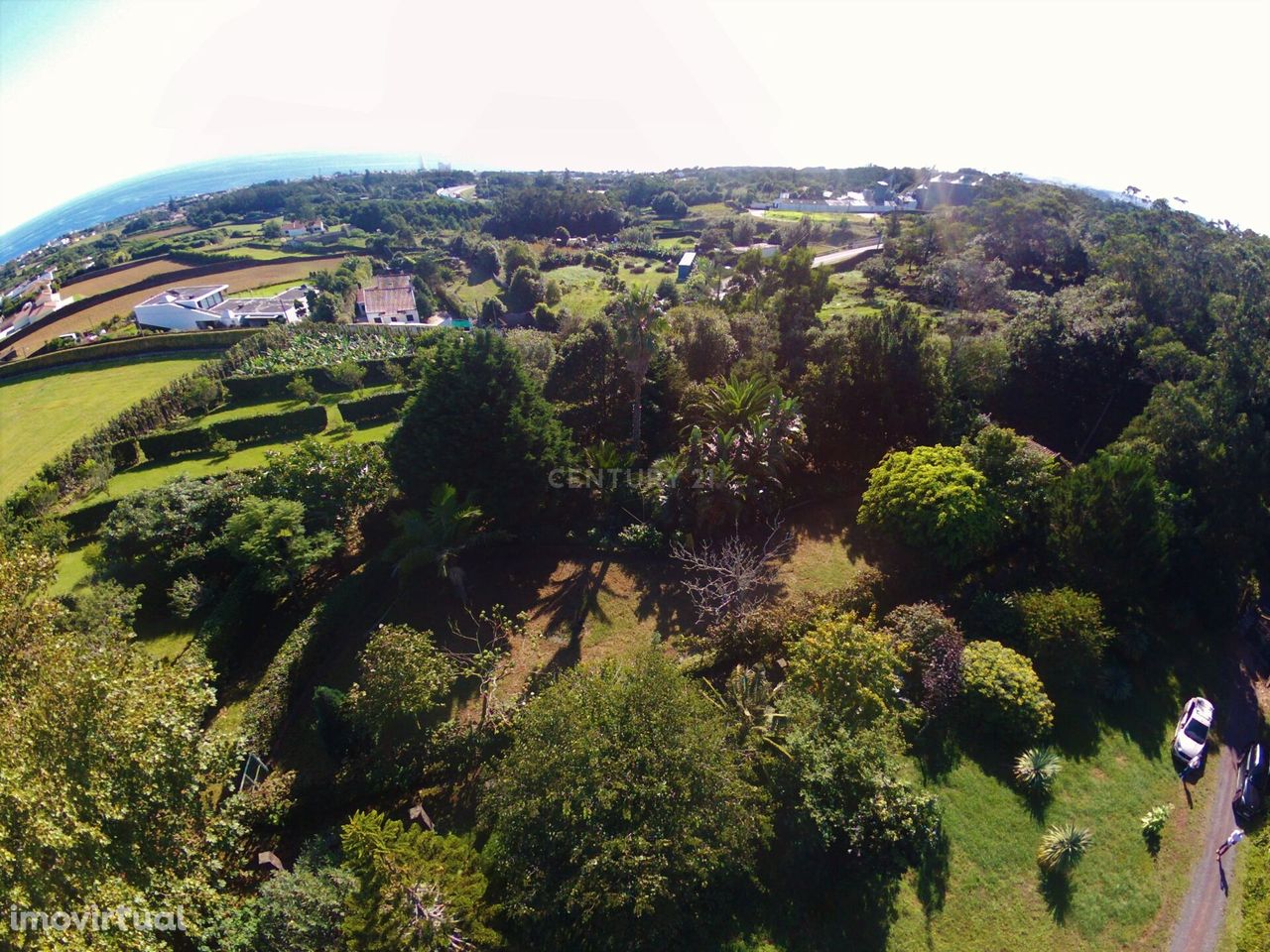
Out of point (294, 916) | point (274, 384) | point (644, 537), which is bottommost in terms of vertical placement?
point (294, 916)

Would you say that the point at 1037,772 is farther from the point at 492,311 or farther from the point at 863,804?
the point at 492,311

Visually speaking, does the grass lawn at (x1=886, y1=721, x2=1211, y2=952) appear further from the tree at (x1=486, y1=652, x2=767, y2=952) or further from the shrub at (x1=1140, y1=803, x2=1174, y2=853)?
the tree at (x1=486, y1=652, x2=767, y2=952)

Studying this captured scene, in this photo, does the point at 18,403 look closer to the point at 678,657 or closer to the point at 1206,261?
the point at 678,657

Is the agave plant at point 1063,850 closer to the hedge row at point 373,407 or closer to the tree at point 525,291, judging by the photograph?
the hedge row at point 373,407

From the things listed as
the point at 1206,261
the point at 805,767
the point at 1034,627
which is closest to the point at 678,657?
the point at 805,767

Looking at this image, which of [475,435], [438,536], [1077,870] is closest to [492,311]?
[475,435]

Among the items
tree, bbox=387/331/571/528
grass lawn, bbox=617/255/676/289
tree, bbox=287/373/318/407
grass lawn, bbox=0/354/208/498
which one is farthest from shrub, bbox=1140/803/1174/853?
grass lawn, bbox=617/255/676/289
